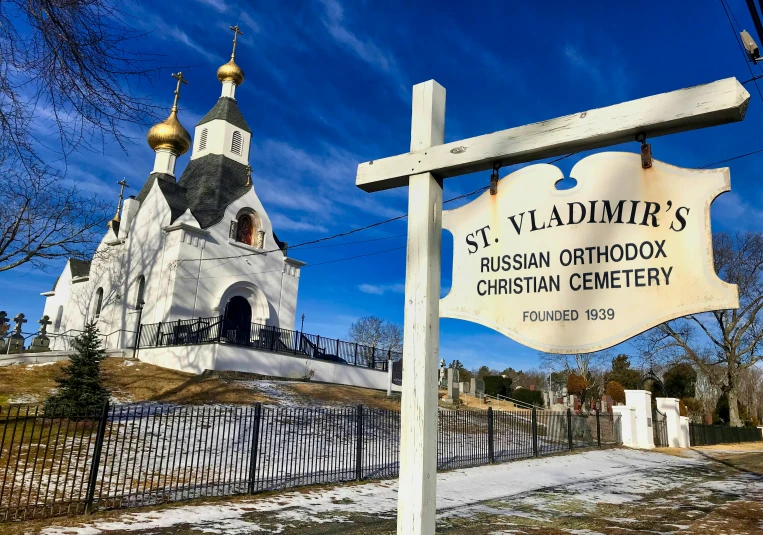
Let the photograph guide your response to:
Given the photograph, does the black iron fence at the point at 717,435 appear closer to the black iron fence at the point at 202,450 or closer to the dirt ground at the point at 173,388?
the black iron fence at the point at 202,450

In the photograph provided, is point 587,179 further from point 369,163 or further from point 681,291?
point 369,163

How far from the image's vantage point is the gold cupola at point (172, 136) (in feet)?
116

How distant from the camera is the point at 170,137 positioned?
117 feet

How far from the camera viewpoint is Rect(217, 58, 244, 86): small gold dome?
115 ft

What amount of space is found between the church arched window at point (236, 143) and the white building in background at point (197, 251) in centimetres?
6

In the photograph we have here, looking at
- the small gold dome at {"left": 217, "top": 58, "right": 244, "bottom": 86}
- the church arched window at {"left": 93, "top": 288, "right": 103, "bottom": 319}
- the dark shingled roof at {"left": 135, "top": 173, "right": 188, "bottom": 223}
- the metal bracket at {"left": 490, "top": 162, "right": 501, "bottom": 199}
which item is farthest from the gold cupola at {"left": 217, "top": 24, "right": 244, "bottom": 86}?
the metal bracket at {"left": 490, "top": 162, "right": 501, "bottom": 199}

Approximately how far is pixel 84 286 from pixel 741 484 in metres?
35.1

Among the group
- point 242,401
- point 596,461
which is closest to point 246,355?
point 242,401

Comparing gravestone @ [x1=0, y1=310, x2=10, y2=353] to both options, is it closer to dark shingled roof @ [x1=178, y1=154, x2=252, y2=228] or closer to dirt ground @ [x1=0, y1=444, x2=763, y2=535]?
dark shingled roof @ [x1=178, y1=154, x2=252, y2=228]

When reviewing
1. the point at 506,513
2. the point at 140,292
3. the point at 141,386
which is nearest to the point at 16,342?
the point at 140,292

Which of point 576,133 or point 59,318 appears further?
point 59,318

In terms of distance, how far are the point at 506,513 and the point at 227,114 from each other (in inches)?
1188

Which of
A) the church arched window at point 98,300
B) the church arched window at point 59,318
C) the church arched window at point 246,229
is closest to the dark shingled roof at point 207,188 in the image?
the church arched window at point 246,229

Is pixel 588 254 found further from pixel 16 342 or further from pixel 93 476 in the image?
pixel 16 342
